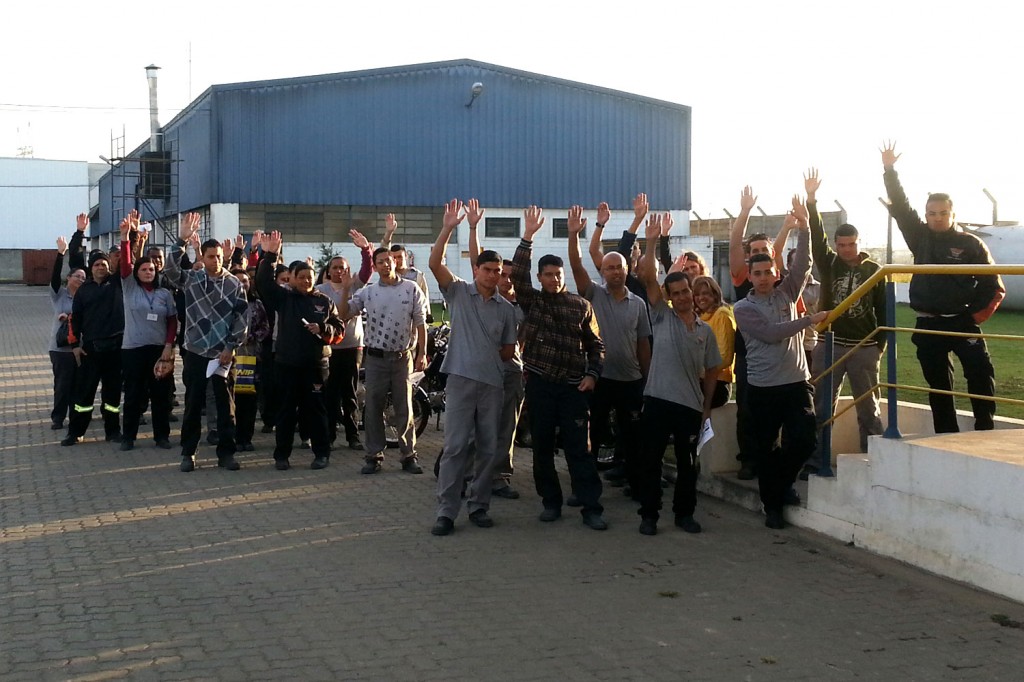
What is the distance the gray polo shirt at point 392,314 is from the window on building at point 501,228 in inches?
1178

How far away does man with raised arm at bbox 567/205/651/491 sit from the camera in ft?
27.4

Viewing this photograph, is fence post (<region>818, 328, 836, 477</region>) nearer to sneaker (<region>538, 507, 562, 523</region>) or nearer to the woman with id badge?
sneaker (<region>538, 507, 562, 523</region>)

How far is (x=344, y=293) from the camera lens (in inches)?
440

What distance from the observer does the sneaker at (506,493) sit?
30.0 feet

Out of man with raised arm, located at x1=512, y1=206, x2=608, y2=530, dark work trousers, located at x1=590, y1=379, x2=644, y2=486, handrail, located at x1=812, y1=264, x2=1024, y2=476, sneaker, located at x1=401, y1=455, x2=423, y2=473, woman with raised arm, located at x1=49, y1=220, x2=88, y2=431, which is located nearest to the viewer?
handrail, located at x1=812, y1=264, x2=1024, y2=476

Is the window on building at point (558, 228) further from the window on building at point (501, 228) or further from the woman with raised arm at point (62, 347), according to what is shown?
the woman with raised arm at point (62, 347)

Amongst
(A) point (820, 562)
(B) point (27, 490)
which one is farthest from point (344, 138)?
(A) point (820, 562)

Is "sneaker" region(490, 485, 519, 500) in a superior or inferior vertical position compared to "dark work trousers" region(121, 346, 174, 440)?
inferior

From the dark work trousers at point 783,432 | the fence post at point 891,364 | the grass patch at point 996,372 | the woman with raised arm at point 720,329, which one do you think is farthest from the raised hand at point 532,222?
the grass patch at point 996,372

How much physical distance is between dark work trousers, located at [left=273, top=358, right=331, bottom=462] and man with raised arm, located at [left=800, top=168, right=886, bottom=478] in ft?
14.5

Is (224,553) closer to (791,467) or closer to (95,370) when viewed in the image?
(791,467)

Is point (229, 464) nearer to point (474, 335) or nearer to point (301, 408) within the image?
point (301, 408)

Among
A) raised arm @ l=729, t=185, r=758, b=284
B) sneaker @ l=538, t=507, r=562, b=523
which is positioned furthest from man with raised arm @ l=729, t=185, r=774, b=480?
sneaker @ l=538, t=507, r=562, b=523

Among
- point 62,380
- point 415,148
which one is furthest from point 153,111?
point 62,380
